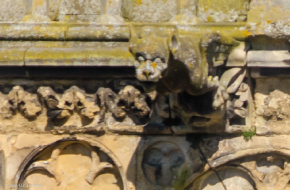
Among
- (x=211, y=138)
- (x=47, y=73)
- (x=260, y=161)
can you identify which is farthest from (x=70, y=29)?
(x=260, y=161)

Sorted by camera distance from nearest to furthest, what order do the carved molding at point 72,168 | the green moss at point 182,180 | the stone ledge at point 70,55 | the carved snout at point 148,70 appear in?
the carved snout at point 148,70, the stone ledge at point 70,55, the green moss at point 182,180, the carved molding at point 72,168

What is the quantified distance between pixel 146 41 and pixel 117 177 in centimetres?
132

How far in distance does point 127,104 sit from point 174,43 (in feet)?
3.03

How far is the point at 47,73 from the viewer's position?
5047 mm

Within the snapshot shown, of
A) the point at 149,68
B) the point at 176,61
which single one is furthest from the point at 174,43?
the point at 149,68

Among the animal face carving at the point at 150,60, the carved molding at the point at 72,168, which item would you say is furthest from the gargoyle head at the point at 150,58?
the carved molding at the point at 72,168

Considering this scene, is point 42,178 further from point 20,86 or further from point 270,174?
point 270,174

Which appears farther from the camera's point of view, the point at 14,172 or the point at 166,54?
the point at 14,172

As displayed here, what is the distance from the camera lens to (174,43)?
4.22 metres

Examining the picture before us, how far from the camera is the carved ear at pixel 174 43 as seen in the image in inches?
166

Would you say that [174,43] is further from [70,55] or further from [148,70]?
[70,55]

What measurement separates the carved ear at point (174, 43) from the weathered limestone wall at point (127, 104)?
2.17 feet

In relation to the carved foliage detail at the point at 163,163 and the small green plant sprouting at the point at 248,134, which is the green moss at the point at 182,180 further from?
the small green plant sprouting at the point at 248,134

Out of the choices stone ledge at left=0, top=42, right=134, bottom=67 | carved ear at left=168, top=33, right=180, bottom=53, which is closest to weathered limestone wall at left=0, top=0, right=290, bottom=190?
stone ledge at left=0, top=42, right=134, bottom=67
